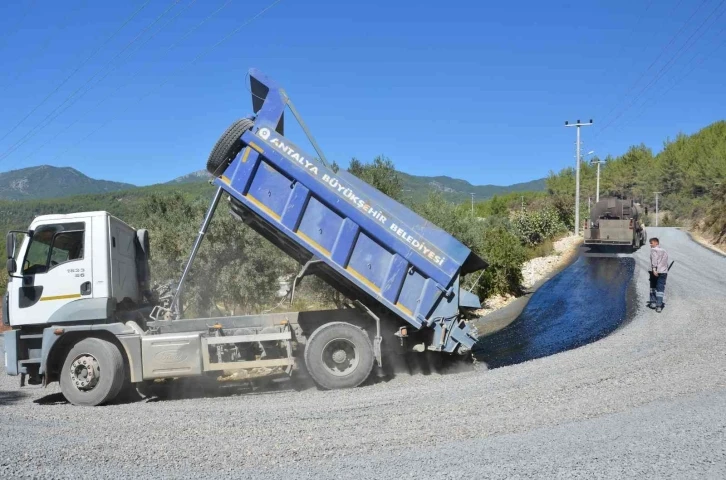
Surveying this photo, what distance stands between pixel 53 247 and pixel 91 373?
77.4 inches

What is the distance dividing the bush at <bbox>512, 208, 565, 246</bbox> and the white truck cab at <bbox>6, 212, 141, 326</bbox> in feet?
119

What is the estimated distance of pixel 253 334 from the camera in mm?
9188

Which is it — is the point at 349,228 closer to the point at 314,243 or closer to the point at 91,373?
the point at 314,243

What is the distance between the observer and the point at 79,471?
5.33m

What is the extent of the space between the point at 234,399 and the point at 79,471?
11.8 feet

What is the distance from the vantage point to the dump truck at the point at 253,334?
28.7ft

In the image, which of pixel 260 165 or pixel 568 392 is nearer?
pixel 568 392

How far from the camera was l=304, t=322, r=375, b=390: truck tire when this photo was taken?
8.88 meters

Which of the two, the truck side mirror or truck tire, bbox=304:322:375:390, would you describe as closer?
the truck side mirror

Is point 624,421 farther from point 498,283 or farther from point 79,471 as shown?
point 498,283

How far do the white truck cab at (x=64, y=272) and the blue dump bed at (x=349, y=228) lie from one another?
2037 mm

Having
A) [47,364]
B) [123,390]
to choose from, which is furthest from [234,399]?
[47,364]

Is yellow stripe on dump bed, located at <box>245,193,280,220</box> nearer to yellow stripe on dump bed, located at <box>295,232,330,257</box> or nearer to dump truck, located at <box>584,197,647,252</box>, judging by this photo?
yellow stripe on dump bed, located at <box>295,232,330,257</box>

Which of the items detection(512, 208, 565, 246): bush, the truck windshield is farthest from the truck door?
detection(512, 208, 565, 246): bush
